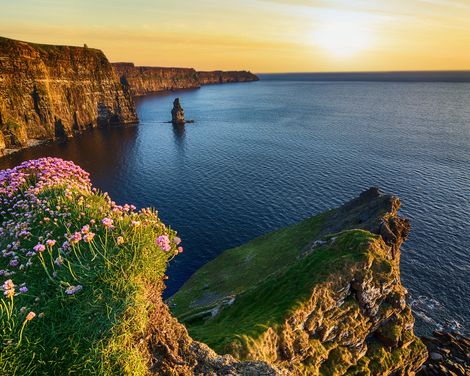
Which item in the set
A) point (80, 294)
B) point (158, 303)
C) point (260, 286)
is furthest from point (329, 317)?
point (80, 294)

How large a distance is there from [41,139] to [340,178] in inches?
4988

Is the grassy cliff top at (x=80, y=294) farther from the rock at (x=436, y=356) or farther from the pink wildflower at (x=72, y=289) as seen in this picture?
the rock at (x=436, y=356)

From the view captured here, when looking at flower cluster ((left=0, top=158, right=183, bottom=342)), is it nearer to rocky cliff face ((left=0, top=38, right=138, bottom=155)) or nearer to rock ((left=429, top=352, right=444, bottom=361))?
rock ((left=429, top=352, right=444, bottom=361))

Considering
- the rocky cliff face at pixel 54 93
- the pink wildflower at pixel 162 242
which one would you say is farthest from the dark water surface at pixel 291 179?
the pink wildflower at pixel 162 242

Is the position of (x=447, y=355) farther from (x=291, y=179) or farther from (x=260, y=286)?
(x=291, y=179)

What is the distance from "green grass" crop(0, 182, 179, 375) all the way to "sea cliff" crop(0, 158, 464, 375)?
0.15 feet

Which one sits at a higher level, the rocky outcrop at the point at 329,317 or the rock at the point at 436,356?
the rocky outcrop at the point at 329,317

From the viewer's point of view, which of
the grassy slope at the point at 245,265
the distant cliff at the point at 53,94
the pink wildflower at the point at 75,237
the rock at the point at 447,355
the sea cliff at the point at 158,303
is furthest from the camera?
the distant cliff at the point at 53,94

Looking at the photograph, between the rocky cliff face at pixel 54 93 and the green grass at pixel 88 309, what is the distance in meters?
127

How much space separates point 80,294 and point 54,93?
16804cm

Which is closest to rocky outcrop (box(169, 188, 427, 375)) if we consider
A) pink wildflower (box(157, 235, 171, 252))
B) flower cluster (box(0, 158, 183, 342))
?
pink wildflower (box(157, 235, 171, 252))

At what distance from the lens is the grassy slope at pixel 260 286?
26.9 m

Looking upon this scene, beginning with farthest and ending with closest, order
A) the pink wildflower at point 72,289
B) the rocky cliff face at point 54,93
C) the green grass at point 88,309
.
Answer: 1. the rocky cliff face at point 54,93
2. the pink wildflower at point 72,289
3. the green grass at point 88,309

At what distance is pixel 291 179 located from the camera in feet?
324
